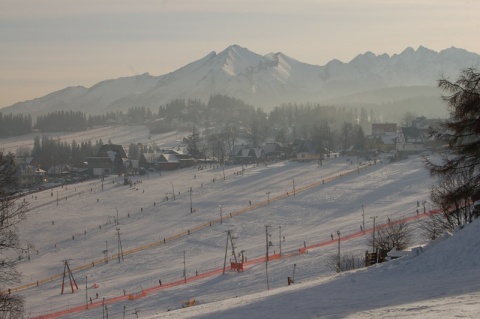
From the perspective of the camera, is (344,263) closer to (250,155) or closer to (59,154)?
(250,155)

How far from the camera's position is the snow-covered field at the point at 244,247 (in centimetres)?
1939

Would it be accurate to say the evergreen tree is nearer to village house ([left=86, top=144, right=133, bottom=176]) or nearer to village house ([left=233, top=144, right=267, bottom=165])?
village house ([left=86, top=144, right=133, bottom=176])

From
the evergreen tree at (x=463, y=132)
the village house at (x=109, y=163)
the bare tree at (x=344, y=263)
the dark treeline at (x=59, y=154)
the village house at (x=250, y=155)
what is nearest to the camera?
the evergreen tree at (x=463, y=132)

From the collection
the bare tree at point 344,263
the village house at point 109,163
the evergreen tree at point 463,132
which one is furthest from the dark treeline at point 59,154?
the evergreen tree at point 463,132

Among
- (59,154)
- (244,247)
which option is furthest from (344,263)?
(59,154)

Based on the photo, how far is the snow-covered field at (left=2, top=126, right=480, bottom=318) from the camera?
19.4 metres

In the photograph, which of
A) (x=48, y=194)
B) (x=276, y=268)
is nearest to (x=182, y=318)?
(x=276, y=268)

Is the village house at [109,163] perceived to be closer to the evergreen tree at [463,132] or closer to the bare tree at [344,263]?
the bare tree at [344,263]

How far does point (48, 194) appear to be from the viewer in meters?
96.1

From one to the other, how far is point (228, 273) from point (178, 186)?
165ft

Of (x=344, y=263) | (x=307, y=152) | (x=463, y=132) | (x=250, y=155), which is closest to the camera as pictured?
(x=463, y=132)

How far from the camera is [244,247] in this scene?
52531mm

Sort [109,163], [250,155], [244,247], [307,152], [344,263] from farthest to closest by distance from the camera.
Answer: [109,163]
[250,155]
[307,152]
[244,247]
[344,263]

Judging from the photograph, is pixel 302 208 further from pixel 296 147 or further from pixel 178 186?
pixel 296 147
